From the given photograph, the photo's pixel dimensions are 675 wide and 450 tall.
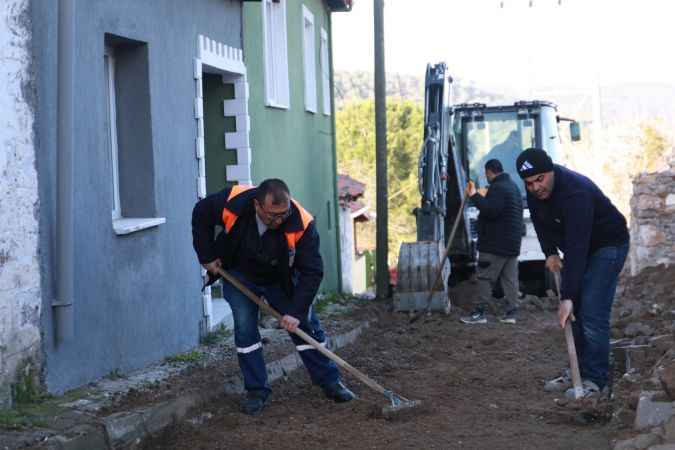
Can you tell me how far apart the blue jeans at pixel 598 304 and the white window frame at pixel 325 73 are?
36.5 feet

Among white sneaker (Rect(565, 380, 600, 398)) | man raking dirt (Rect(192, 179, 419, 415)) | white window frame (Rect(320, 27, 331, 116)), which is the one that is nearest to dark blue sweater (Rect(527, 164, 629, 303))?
white sneaker (Rect(565, 380, 600, 398))

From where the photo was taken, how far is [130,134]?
31.3 ft

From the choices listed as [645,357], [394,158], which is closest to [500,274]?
[645,357]

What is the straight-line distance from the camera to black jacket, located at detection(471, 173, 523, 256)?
518 inches

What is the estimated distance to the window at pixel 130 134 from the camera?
9.47 metres

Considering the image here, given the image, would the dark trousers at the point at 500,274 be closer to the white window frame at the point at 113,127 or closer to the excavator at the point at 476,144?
the excavator at the point at 476,144

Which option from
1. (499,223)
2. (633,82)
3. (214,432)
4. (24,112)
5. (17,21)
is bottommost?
(214,432)

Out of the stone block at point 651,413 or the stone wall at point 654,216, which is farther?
the stone wall at point 654,216

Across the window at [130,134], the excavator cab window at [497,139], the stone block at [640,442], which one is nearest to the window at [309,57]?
the excavator cab window at [497,139]

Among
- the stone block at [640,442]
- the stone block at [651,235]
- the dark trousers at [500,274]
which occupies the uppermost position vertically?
the stone block at [651,235]

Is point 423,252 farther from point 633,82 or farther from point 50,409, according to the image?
point 633,82

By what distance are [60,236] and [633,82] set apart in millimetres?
107296

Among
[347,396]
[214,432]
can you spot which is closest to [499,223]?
[347,396]

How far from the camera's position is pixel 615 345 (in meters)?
10.4
